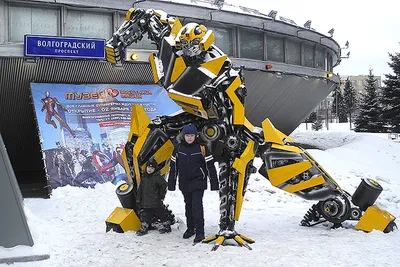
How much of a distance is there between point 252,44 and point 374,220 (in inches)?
374

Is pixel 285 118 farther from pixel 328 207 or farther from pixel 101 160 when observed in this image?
pixel 328 207

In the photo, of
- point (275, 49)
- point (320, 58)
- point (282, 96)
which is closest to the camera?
point (275, 49)

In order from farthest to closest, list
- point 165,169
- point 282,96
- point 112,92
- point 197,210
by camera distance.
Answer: point 282,96 < point 112,92 < point 165,169 < point 197,210

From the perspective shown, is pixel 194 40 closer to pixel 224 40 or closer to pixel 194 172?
pixel 194 172

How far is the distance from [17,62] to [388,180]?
1042 centimetres

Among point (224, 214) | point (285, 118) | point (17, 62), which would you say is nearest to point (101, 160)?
point (17, 62)

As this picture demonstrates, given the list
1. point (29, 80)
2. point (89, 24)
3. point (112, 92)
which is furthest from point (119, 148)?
point (89, 24)

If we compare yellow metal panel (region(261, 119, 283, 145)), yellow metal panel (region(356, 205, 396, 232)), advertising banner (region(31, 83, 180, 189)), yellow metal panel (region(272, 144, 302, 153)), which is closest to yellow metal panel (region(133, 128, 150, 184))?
yellow metal panel (region(261, 119, 283, 145))

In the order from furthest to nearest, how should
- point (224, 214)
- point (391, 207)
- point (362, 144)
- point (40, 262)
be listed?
point (362, 144) → point (391, 207) → point (224, 214) → point (40, 262)

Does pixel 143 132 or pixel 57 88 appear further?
pixel 57 88

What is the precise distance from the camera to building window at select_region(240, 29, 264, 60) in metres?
13.7

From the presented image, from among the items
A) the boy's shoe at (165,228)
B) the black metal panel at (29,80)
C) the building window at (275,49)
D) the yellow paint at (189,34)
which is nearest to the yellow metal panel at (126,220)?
the boy's shoe at (165,228)

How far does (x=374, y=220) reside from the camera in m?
5.47

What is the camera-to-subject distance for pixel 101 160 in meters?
10.5
